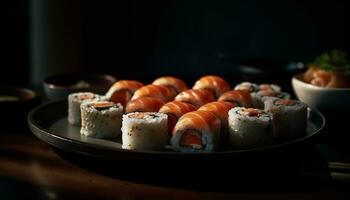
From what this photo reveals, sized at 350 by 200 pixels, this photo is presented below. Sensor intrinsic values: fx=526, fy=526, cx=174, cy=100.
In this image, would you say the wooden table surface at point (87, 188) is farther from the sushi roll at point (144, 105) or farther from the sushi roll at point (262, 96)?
the sushi roll at point (262, 96)

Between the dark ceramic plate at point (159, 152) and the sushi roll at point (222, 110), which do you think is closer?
the dark ceramic plate at point (159, 152)

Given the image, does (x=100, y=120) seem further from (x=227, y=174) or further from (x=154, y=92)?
(x=227, y=174)

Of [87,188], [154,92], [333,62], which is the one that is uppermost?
[333,62]

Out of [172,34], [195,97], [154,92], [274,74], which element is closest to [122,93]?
[154,92]

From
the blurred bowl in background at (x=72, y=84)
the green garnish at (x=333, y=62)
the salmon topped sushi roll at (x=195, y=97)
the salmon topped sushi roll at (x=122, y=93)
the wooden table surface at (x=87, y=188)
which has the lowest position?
the wooden table surface at (x=87, y=188)

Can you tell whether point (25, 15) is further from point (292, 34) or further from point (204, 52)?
point (292, 34)

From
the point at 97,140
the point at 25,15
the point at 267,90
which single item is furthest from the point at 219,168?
the point at 25,15

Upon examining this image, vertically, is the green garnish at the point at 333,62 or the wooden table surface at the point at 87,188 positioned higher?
the green garnish at the point at 333,62

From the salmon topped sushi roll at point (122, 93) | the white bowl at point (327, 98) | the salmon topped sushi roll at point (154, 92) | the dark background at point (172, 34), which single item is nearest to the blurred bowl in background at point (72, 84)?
the salmon topped sushi roll at point (122, 93)
